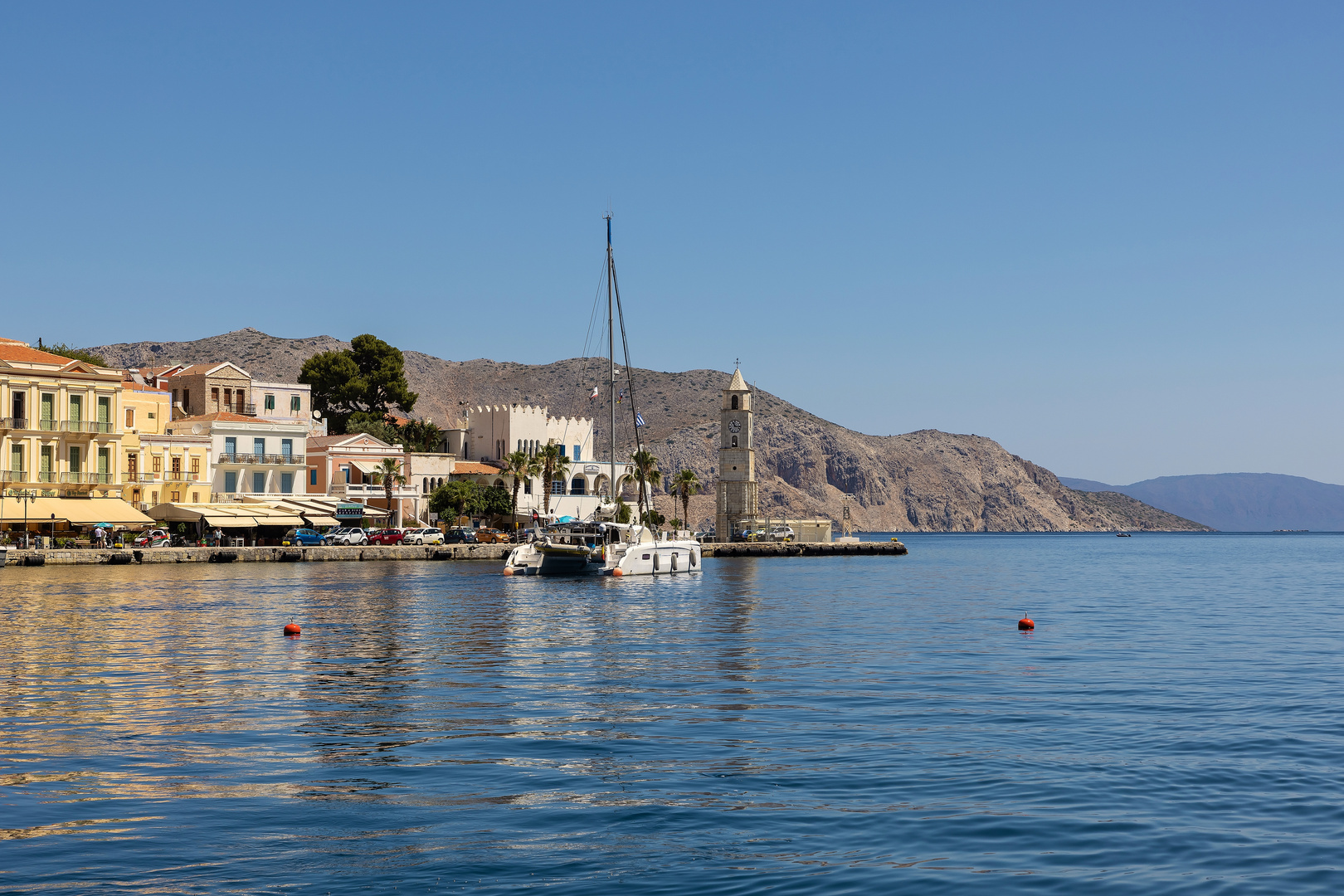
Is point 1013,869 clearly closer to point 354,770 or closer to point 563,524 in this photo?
point 354,770

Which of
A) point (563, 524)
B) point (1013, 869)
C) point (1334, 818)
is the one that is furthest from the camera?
point (563, 524)

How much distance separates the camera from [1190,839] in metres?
12.8

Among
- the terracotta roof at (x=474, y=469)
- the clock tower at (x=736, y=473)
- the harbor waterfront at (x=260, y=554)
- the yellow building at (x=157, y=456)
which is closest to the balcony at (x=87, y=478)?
the yellow building at (x=157, y=456)

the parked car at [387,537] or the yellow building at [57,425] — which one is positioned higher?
the yellow building at [57,425]

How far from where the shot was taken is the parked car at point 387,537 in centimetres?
8497

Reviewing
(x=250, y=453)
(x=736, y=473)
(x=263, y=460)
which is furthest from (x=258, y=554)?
(x=736, y=473)

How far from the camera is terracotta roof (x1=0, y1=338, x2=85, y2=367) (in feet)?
227

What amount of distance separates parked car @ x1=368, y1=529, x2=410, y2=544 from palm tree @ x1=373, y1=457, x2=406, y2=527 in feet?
17.4

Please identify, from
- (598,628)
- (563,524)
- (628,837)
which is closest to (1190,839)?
(628,837)

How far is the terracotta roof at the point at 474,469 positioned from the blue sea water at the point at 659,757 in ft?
230

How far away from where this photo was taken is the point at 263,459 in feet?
276

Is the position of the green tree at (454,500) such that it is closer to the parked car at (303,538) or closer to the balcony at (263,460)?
the balcony at (263,460)

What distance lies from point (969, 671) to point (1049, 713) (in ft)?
20.3

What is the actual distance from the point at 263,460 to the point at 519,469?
2370 cm
